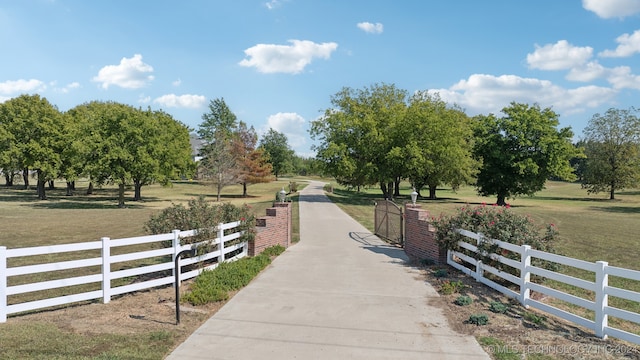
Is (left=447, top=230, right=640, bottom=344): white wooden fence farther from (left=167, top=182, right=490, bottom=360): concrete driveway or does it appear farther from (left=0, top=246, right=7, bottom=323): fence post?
(left=0, top=246, right=7, bottom=323): fence post

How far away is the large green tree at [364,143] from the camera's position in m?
40.0

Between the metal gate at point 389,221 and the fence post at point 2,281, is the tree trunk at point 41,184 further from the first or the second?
the fence post at point 2,281

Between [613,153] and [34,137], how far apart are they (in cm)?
7387

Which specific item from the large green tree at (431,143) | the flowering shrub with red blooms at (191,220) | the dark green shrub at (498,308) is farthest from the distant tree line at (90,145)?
the dark green shrub at (498,308)

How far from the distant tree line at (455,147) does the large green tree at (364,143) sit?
0.32 feet

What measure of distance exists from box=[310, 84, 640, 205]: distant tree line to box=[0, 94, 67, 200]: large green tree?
28033mm

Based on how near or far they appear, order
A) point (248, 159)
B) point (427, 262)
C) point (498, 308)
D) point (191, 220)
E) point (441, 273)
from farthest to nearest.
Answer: point (248, 159) < point (427, 262) < point (441, 273) < point (191, 220) < point (498, 308)

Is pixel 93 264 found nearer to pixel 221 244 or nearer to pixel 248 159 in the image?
pixel 221 244

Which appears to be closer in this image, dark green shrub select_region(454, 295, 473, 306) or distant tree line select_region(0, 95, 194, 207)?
dark green shrub select_region(454, 295, 473, 306)

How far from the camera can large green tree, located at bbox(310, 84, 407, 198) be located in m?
40.0

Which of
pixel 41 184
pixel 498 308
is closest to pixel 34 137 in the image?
pixel 41 184

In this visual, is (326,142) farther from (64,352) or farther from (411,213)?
(64,352)

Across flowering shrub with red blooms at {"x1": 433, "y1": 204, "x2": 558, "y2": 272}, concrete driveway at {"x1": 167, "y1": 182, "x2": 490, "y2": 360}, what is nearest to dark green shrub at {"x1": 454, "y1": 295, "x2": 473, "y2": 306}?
concrete driveway at {"x1": 167, "y1": 182, "x2": 490, "y2": 360}

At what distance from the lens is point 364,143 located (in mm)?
41031
